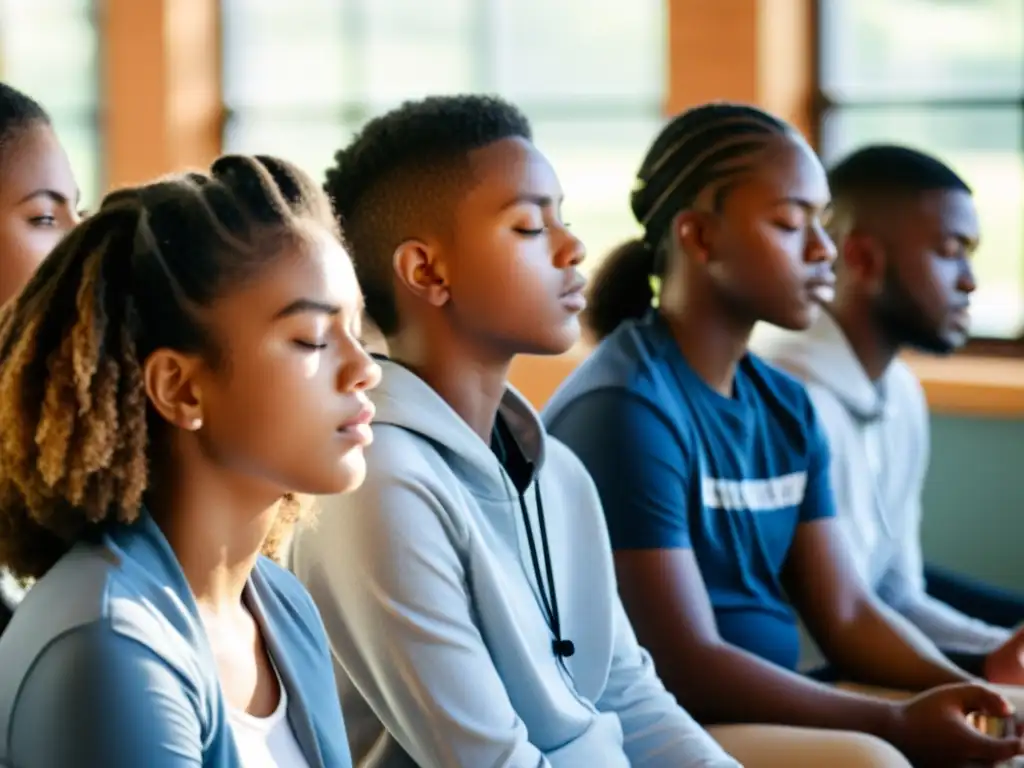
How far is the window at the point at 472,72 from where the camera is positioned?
4633 mm

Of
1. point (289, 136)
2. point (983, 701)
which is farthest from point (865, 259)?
point (289, 136)

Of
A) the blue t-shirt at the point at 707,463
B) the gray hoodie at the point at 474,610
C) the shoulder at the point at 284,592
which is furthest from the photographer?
the blue t-shirt at the point at 707,463

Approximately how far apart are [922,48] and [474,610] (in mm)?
2906

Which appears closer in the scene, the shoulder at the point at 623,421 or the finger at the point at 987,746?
the finger at the point at 987,746

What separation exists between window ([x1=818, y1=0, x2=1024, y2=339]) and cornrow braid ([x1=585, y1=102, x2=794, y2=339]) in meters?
1.90

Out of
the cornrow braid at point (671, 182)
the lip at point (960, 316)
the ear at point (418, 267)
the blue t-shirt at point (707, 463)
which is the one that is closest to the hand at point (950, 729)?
the blue t-shirt at point (707, 463)

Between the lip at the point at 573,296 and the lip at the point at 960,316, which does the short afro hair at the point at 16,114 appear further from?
the lip at the point at 960,316

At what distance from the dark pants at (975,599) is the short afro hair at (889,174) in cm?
64

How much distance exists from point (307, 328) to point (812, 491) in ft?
3.85

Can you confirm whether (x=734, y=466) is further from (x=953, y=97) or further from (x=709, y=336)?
(x=953, y=97)

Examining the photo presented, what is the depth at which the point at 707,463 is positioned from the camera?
214cm

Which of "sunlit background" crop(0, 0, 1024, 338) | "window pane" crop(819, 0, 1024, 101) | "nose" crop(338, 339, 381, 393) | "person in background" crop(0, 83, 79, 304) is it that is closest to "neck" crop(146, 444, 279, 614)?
"nose" crop(338, 339, 381, 393)

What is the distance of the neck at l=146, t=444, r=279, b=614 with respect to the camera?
4.21ft

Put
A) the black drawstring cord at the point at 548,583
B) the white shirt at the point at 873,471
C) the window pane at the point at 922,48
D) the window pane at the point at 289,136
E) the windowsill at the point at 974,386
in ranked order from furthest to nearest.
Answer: the window pane at the point at 289,136, the window pane at the point at 922,48, the windowsill at the point at 974,386, the white shirt at the point at 873,471, the black drawstring cord at the point at 548,583
